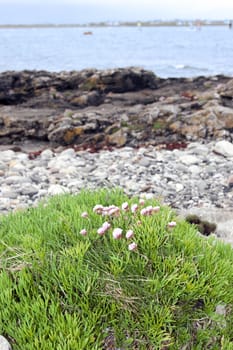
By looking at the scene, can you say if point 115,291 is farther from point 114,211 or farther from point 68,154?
point 68,154

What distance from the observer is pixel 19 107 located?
15578 millimetres

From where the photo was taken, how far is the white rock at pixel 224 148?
1029 centimetres

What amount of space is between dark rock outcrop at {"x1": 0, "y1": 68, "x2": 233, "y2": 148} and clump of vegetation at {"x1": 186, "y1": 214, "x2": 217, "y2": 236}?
18.7ft

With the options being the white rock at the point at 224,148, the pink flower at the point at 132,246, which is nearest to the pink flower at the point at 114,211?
the pink flower at the point at 132,246

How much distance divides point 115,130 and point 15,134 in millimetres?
2650

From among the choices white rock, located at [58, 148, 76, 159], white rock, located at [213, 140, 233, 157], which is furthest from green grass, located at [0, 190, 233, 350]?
white rock, located at [58, 148, 76, 159]

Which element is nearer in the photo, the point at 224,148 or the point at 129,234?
the point at 129,234

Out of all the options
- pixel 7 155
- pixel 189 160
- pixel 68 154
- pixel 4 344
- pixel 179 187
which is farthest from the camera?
pixel 7 155

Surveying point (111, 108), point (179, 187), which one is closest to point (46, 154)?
point (179, 187)

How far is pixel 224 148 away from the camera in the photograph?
10414 millimetres

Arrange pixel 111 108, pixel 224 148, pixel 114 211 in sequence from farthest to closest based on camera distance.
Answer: pixel 111 108, pixel 224 148, pixel 114 211

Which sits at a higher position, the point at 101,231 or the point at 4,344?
the point at 101,231

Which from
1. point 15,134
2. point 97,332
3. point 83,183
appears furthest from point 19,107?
point 97,332

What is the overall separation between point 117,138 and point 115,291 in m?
9.43
